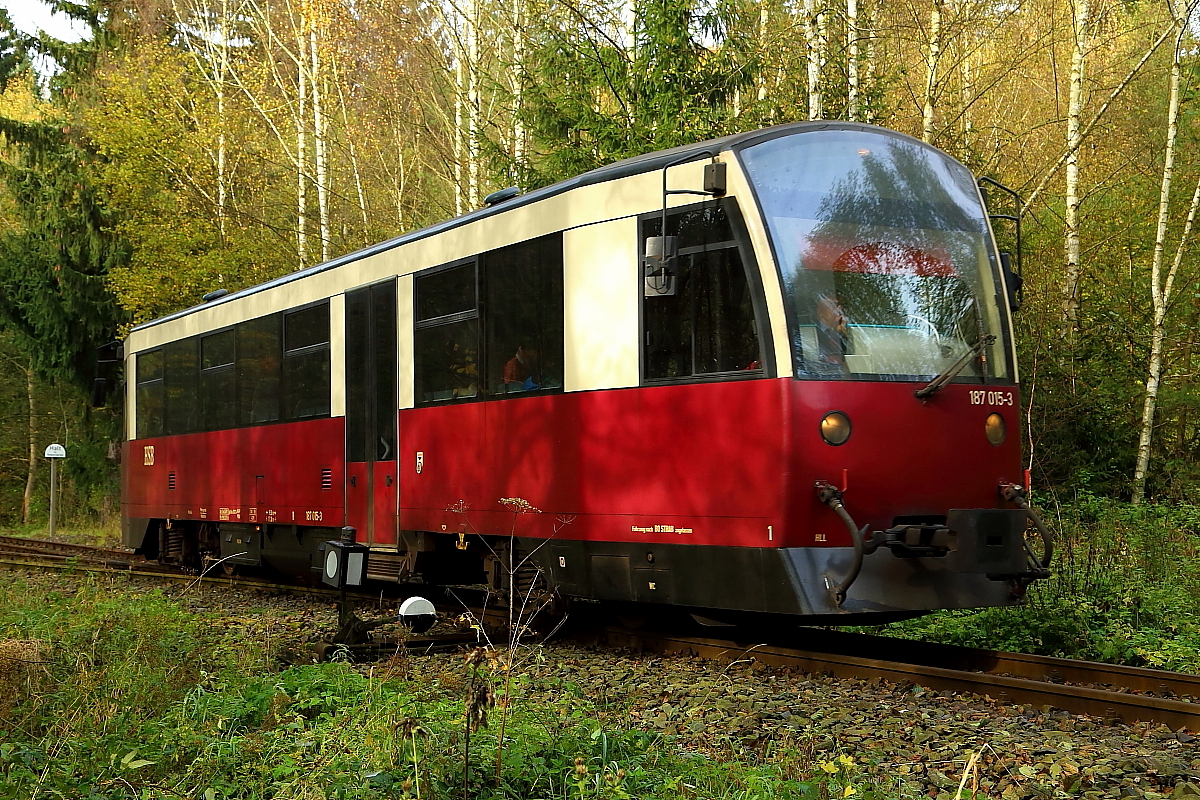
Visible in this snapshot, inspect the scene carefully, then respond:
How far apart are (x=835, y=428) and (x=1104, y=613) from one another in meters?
3.03

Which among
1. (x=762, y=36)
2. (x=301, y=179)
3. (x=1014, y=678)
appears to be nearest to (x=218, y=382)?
(x=762, y=36)

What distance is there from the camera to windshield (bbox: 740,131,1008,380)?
755 cm

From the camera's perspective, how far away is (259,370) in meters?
13.7

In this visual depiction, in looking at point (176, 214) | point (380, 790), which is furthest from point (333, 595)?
point (176, 214)

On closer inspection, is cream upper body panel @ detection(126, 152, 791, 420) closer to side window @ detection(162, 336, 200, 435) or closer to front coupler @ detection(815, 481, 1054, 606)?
front coupler @ detection(815, 481, 1054, 606)

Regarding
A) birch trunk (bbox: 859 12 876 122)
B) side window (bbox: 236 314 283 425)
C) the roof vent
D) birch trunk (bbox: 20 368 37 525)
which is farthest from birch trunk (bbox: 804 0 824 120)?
birch trunk (bbox: 20 368 37 525)

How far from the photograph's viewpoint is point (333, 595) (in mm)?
12797

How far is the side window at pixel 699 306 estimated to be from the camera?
7609 millimetres

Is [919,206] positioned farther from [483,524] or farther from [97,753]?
[97,753]

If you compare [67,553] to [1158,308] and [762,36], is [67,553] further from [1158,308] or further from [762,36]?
[1158,308]

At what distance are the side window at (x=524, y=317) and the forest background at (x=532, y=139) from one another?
6.23 meters

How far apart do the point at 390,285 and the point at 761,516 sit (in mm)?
4915

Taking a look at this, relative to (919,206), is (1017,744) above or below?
below

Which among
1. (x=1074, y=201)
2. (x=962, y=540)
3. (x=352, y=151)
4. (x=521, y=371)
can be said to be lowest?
(x=962, y=540)
